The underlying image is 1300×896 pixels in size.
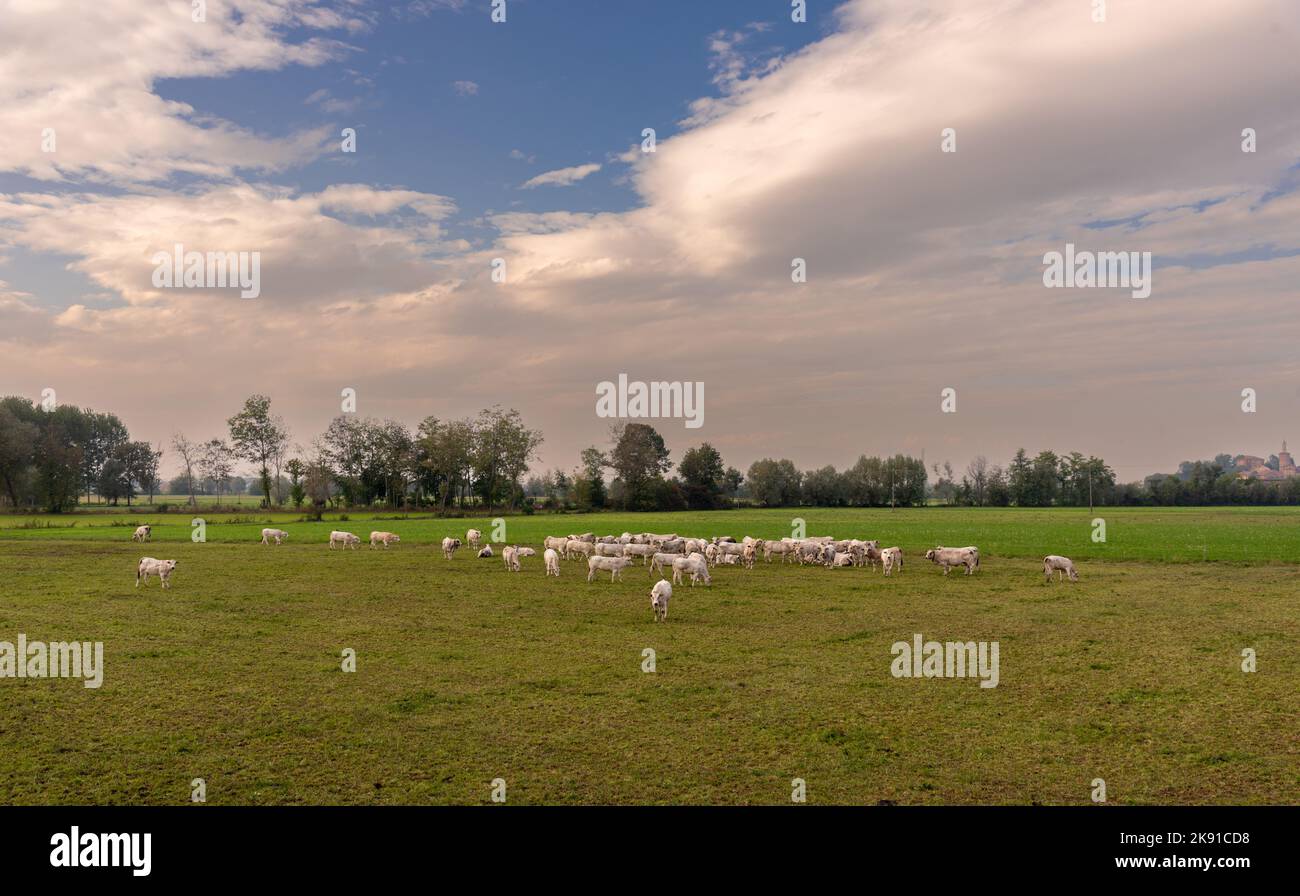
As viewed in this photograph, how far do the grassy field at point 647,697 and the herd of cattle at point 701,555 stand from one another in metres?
2.17

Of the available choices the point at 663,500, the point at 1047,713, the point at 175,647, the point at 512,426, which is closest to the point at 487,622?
the point at 175,647

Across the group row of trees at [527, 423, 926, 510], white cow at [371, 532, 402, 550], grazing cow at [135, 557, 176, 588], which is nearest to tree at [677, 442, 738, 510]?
row of trees at [527, 423, 926, 510]

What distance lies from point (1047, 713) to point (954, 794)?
4.76 metres

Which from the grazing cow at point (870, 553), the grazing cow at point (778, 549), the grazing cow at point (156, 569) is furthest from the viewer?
the grazing cow at point (778, 549)

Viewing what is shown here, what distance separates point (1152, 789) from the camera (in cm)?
997

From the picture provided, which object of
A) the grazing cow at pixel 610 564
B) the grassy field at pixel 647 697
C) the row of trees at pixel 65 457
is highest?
the row of trees at pixel 65 457

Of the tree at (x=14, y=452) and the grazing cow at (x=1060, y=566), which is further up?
the tree at (x=14, y=452)

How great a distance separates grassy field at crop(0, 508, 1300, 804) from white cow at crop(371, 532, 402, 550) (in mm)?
20890

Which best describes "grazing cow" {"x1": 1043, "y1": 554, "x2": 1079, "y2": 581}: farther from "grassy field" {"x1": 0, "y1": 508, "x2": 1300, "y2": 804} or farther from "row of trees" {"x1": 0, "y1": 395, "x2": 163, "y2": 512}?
"row of trees" {"x1": 0, "y1": 395, "x2": 163, "y2": 512}

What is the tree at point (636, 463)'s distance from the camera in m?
138

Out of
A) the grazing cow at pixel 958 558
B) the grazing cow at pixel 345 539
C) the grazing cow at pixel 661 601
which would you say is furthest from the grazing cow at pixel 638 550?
the grazing cow at pixel 345 539

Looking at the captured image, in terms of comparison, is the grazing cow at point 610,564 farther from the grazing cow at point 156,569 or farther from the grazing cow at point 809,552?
the grazing cow at point 156,569

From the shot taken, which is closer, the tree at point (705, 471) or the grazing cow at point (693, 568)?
the grazing cow at point (693, 568)
